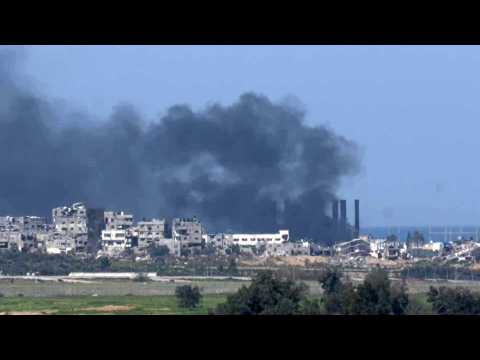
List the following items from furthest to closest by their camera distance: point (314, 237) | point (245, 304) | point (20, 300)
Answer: point (314, 237), point (20, 300), point (245, 304)

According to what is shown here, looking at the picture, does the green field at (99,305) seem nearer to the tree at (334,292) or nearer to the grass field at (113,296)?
the grass field at (113,296)

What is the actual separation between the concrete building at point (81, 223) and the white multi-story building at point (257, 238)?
5.02 meters

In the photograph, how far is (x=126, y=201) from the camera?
49688mm

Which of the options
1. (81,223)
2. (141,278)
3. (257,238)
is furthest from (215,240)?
(141,278)

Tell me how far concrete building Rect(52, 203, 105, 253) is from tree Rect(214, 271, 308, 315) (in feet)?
69.4

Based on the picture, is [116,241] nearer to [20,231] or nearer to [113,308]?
[20,231]

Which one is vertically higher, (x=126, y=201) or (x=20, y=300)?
(x=126, y=201)

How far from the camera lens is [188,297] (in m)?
28.4

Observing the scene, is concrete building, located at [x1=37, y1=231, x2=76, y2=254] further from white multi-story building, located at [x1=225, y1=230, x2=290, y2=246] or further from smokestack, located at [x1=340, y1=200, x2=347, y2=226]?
smokestack, located at [x1=340, y1=200, x2=347, y2=226]

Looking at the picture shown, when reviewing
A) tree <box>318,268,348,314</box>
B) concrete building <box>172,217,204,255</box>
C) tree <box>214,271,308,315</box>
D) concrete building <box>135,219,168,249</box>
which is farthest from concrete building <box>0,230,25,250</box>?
tree <box>214,271,308,315</box>

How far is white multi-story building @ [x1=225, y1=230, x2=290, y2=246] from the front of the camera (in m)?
45.0
